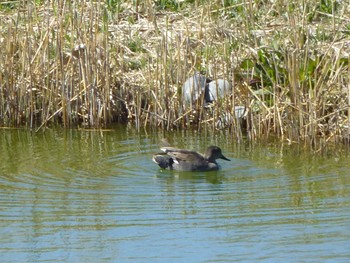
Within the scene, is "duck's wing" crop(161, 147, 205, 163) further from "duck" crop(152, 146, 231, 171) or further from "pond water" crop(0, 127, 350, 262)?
"pond water" crop(0, 127, 350, 262)

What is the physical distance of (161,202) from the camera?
27.0 feet

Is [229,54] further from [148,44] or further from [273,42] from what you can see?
[148,44]

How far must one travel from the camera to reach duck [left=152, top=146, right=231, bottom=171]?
9.41m

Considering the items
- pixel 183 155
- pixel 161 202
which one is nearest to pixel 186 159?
pixel 183 155

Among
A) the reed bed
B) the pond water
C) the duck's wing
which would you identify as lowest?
the pond water

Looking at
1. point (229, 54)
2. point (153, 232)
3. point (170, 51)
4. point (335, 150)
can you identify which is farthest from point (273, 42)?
point (153, 232)

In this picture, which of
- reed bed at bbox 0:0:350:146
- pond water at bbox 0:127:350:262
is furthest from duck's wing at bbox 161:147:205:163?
reed bed at bbox 0:0:350:146

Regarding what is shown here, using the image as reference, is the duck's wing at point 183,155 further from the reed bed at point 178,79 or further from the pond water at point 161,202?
the reed bed at point 178,79

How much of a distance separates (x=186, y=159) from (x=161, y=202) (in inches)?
49.6

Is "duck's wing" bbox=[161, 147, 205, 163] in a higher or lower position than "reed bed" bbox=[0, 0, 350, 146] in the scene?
lower

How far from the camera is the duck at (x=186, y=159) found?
9.41 m

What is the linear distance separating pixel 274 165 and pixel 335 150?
87cm

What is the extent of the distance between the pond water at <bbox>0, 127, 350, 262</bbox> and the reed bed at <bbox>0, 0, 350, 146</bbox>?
303 mm

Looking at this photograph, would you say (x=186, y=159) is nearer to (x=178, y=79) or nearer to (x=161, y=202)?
(x=161, y=202)
